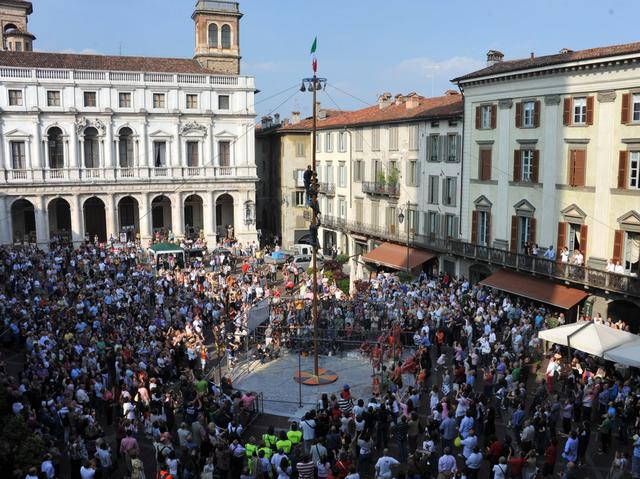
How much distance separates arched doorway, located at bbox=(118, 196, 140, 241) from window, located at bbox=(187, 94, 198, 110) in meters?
9.28

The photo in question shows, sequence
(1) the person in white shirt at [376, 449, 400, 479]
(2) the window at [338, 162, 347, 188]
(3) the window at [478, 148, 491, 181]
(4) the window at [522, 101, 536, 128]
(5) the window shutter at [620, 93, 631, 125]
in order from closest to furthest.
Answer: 1. (1) the person in white shirt at [376, 449, 400, 479]
2. (5) the window shutter at [620, 93, 631, 125]
3. (4) the window at [522, 101, 536, 128]
4. (3) the window at [478, 148, 491, 181]
5. (2) the window at [338, 162, 347, 188]

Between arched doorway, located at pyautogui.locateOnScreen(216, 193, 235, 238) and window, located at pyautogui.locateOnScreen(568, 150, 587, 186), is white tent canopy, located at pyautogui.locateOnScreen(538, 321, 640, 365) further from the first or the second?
arched doorway, located at pyautogui.locateOnScreen(216, 193, 235, 238)

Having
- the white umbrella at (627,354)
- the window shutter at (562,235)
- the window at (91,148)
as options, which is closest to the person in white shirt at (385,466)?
the white umbrella at (627,354)

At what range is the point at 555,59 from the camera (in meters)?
31.3

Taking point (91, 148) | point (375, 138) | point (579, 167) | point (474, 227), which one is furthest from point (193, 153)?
point (579, 167)

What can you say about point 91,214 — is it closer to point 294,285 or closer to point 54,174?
point 54,174

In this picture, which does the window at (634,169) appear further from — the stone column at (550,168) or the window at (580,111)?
the stone column at (550,168)

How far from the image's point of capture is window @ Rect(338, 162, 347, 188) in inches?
2076

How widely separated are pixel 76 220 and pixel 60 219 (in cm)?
523

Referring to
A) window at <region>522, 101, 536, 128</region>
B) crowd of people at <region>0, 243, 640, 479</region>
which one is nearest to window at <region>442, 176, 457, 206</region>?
crowd of people at <region>0, 243, 640, 479</region>

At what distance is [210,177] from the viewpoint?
55.8 metres

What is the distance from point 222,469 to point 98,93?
43412mm

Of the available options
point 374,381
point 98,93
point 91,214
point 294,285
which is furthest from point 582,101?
point 91,214

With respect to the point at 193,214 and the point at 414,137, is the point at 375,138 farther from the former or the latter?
the point at 193,214
